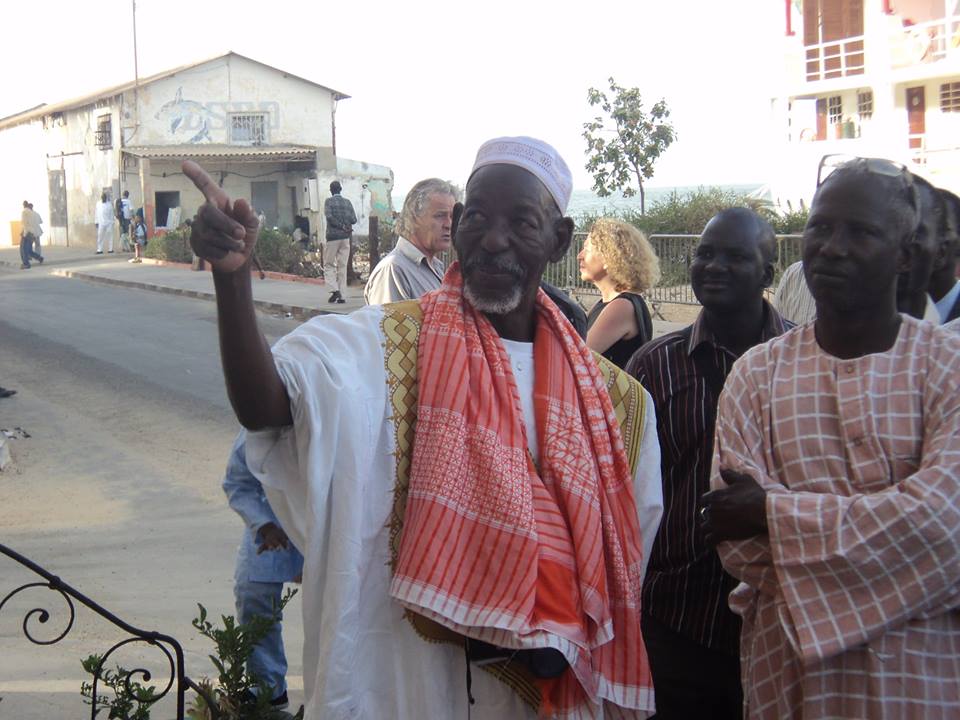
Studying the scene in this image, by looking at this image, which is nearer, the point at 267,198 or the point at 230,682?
the point at 230,682

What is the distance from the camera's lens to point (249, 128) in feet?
131

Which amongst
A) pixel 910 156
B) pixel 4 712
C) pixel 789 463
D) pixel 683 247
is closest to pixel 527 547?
pixel 789 463

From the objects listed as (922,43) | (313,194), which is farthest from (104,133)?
(922,43)

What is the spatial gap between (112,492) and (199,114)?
1311 inches

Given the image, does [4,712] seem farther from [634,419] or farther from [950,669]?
[950,669]

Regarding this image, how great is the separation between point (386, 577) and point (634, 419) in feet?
2.52

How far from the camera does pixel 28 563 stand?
9.77 ft

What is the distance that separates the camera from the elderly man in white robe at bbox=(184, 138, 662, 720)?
2.12 m

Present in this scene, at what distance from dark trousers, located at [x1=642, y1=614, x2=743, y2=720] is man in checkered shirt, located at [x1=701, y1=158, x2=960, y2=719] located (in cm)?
55

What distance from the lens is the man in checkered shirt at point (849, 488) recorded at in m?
1.98

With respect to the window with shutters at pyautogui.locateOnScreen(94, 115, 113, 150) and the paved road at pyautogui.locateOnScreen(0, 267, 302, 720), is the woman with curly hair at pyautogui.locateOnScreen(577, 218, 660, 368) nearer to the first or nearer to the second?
the paved road at pyautogui.locateOnScreen(0, 267, 302, 720)

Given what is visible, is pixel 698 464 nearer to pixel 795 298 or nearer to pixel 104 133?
pixel 795 298

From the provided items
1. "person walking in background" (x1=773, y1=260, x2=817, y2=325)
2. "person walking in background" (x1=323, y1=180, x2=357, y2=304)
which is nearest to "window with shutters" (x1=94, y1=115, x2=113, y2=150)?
"person walking in background" (x1=323, y1=180, x2=357, y2=304)

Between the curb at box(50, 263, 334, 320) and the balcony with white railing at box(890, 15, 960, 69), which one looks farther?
the balcony with white railing at box(890, 15, 960, 69)
